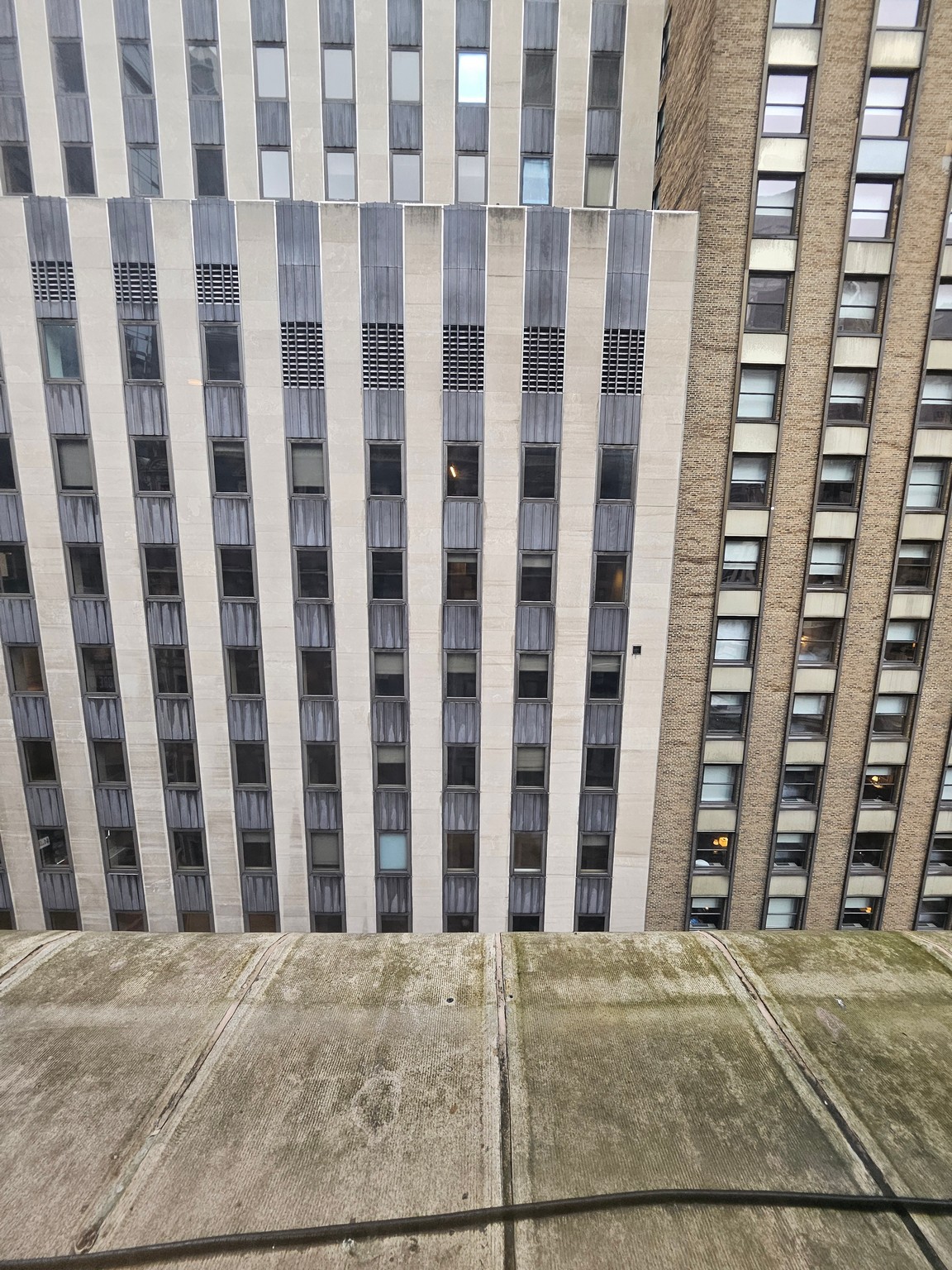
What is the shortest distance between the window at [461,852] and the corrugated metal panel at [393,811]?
6.07 ft

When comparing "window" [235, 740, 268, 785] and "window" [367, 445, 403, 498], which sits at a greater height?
"window" [367, 445, 403, 498]

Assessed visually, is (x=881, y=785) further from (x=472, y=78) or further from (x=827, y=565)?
(x=472, y=78)

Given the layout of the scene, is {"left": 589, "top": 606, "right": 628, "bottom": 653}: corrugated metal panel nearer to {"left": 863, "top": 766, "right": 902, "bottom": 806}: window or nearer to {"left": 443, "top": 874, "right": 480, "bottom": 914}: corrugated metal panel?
{"left": 443, "top": 874, "right": 480, "bottom": 914}: corrugated metal panel

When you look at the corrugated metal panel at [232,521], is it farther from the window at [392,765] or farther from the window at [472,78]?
the window at [472,78]

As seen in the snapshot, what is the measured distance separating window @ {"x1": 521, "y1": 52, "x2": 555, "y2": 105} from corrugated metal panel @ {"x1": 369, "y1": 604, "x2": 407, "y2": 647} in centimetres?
2049

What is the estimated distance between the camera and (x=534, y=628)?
19.4 meters

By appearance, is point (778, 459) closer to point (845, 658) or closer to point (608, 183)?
point (845, 658)

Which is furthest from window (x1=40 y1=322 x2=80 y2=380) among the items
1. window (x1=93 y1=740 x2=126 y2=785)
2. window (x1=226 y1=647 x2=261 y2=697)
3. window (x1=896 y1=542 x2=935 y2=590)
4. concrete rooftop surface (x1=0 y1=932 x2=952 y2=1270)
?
window (x1=896 y1=542 x2=935 y2=590)

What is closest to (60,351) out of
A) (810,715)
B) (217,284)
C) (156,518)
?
(217,284)

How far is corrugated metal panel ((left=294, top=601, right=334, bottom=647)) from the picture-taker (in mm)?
19281

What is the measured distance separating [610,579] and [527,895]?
41.2ft

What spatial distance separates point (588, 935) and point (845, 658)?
55.2 ft

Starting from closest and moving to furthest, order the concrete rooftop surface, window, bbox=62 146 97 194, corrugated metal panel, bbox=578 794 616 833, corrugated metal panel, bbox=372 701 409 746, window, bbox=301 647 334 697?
the concrete rooftop surface, window, bbox=301 647 334 697, corrugated metal panel, bbox=372 701 409 746, corrugated metal panel, bbox=578 794 616 833, window, bbox=62 146 97 194

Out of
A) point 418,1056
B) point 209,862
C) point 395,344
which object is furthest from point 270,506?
point 418,1056
